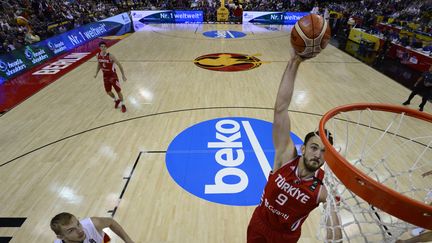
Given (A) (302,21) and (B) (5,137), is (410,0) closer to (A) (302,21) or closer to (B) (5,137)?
(A) (302,21)

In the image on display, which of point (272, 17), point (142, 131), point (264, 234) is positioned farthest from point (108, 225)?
point (272, 17)

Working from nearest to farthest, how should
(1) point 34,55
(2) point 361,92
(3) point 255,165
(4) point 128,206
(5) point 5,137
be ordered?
1. (4) point 128,206
2. (3) point 255,165
3. (5) point 5,137
4. (2) point 361,92
5. (1) point 34,55

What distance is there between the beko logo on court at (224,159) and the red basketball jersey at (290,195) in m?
2.09

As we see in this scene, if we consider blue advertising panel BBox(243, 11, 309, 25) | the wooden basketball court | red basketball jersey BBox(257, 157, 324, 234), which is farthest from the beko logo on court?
blue advertising panel BBox(243, 11, 309, 25)

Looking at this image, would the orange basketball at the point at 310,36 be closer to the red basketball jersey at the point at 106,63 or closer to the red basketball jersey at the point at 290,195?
the red basketball jersey at the point at 290,195

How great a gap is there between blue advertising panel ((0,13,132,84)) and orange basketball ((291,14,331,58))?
10.3 metres

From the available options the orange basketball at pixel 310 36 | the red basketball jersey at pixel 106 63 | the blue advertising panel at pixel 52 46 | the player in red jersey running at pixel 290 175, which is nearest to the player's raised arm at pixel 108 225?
the player in red jersey running at pixel 290 175

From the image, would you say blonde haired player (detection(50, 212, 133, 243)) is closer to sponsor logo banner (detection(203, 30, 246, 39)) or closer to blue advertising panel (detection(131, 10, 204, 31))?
sponsor logo banner (detection(203, 30, 246, 39))

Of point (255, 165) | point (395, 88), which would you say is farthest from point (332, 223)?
point (395, 88)

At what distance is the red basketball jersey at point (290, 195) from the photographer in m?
2.10

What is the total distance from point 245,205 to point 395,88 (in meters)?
7.65

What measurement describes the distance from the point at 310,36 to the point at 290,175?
1.11 m

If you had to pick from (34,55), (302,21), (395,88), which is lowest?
(395,88)

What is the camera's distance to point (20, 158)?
215 inches
